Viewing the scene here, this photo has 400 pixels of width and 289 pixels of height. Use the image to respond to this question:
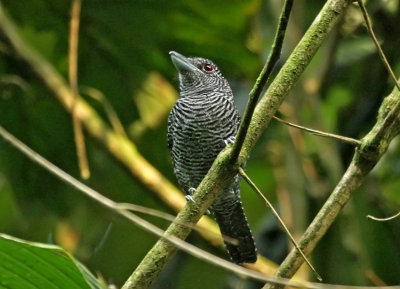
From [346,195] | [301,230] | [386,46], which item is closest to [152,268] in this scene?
[346,195]

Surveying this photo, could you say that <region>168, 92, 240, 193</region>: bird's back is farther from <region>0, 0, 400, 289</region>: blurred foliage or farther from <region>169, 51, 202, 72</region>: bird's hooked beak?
<region>0, 0, 400, 289</region>: blurred foliage

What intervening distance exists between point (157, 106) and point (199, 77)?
40.0 inches

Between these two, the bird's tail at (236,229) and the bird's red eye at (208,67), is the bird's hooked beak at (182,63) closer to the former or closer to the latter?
the bird's red eye at (208,67)

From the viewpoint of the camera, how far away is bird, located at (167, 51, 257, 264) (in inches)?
131

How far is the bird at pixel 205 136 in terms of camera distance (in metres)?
3.33

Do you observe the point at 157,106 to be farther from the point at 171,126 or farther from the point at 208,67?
the point at 171,126

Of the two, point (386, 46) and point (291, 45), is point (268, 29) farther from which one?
point (386, 46)

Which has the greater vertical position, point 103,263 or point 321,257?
point 321,257

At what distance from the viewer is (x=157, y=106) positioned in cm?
455

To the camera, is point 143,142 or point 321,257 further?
point 143,142

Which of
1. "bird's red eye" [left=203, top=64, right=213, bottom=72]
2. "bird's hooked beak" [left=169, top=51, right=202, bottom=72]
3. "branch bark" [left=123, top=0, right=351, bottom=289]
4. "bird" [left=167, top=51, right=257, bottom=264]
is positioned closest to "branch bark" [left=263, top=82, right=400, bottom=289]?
"branch bark" [left=123, top=0, right=351, bottom=289]

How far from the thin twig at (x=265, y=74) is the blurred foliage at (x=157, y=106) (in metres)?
1.67

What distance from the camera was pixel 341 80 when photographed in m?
4.53

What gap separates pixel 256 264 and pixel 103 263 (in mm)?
1117
